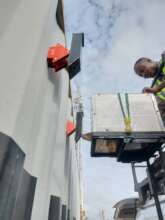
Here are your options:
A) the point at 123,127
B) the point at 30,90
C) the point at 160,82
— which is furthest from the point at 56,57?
the point at 160,82

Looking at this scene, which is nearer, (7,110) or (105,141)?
(7,110)

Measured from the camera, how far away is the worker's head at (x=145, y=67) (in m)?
2.23

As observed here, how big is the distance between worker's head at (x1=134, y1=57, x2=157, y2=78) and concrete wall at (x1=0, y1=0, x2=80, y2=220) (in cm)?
136

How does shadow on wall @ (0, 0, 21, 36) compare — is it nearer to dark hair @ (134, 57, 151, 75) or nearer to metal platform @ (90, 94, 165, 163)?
metal platform @ (90, 94, 165, 163)

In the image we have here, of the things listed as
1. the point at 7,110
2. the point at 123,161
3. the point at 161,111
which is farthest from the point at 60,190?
the point at 161,111

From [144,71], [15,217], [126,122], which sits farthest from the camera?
[144,71]

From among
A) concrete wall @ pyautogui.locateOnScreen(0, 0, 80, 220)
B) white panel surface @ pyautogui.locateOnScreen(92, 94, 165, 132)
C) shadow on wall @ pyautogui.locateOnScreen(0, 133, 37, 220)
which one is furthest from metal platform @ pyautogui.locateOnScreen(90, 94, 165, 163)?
shadow on wall @ pyautogui.locateOnScreen(0, 133, 37, 220)

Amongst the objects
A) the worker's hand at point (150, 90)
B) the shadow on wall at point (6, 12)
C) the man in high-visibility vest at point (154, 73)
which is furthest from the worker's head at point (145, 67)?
the shadow on wall at point (6, 12)

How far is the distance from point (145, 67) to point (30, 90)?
1.73m

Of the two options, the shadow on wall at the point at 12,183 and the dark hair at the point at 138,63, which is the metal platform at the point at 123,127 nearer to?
the dark hair at the point at 138,63

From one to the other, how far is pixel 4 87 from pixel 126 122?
1.49m

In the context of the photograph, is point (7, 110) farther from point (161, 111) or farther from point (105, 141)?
point (161, 111)

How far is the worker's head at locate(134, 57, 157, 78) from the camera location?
2.23 meters

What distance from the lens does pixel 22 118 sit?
703 mm
